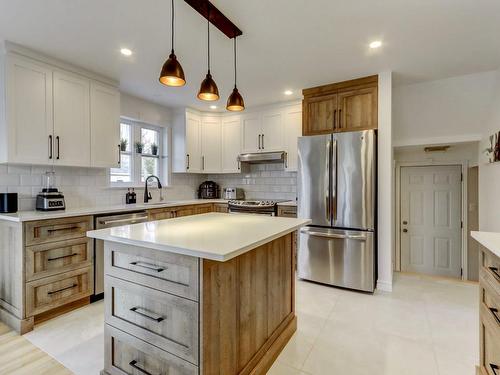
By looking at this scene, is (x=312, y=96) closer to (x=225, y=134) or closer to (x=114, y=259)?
(x=225, y=134)

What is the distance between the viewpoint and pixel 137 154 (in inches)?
160

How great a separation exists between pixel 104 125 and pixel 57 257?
62.5 inches

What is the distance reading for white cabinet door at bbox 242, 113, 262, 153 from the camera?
14.1 feet

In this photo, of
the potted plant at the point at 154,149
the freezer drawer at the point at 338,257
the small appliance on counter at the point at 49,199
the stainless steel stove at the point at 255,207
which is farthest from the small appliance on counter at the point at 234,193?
the small appliance on counter at the point at 49,199

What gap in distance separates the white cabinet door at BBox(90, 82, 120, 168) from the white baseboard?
3.57 metres

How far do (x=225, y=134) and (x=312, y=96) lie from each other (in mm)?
1766

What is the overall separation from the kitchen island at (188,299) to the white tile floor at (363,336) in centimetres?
41

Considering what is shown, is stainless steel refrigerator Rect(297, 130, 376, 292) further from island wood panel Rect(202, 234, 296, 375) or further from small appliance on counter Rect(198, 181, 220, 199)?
small appliance on counter Rect(198, 181, 220, 199)

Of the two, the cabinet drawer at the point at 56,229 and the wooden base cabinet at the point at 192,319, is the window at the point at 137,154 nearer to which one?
the cabinet drawer at the point at 56,229

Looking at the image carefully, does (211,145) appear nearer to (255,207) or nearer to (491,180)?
(255,207)

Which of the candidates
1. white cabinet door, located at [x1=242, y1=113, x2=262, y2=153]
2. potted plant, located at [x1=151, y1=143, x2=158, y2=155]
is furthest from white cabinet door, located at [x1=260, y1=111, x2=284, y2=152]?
potted plant, located at [x1=151, y1=143, x2=158, y2=155]

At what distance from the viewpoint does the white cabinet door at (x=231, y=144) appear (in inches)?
179

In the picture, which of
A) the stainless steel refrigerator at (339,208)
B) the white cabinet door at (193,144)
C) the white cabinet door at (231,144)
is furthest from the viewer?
the white cabinet door at (231,144)

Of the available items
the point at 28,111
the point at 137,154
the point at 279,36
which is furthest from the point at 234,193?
the point at 28,111
